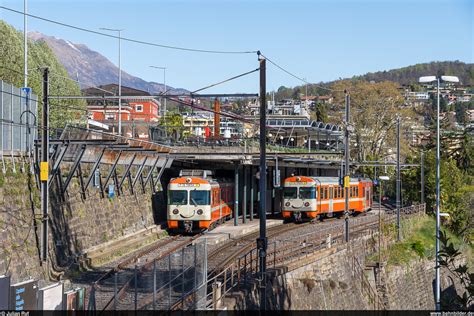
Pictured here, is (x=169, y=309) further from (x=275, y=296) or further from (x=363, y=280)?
(x=363, y=280)

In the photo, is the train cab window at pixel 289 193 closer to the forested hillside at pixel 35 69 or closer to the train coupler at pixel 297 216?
the train coupler at pixel 297 216

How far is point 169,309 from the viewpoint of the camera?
15.1 m

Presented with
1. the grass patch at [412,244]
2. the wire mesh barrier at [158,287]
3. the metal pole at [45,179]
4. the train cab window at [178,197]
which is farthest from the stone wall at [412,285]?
the wire mesh barrier at [158,287]

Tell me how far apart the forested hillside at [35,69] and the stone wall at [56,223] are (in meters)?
17.6

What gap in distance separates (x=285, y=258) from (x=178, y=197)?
8.81 meters

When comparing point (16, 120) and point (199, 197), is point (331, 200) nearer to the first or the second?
point (199, 197)

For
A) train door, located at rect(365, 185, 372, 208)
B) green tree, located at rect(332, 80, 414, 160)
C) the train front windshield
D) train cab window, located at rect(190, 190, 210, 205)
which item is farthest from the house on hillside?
train cab window, located at rect(190, 190, 210, 205)

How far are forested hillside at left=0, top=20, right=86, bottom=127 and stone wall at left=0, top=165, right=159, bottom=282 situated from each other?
57.7ft

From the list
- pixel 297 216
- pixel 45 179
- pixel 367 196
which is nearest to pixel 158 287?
pixel 45 179

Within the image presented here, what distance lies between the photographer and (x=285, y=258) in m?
25.7

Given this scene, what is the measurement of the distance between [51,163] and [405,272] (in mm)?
16823

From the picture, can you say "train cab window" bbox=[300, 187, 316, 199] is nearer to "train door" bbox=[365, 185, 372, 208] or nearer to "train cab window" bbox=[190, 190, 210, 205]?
"train cab window" bbox=[190, 190, 210, 205]

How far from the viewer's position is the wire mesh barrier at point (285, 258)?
18.8 m

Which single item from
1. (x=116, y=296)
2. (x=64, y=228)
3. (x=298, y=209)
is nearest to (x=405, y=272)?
(x=298, y=209)
